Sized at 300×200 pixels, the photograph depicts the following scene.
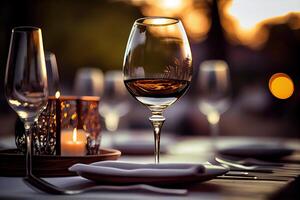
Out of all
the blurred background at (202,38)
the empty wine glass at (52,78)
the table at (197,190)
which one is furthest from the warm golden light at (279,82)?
the table at (197,190)

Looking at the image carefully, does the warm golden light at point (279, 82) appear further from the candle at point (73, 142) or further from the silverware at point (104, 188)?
the silverware at point (104, 188)

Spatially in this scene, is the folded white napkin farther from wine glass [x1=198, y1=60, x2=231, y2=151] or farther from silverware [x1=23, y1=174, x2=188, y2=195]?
wine glass [x1=198, y1=60, x2=231, y2=151]

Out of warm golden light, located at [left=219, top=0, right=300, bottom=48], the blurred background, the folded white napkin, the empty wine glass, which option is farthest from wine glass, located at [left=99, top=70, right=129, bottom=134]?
warm golden light, located at [left=219, top=0, right=300, bottom=48]

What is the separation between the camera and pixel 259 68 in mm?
16438

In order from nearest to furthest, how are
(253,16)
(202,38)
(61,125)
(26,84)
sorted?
(26,84) → (61,125) → (253,16) → (202,38)

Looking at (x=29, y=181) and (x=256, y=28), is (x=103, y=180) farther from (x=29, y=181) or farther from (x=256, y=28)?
(x=256, y=28)

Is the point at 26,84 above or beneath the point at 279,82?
beneath

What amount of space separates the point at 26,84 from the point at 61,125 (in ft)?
0.79

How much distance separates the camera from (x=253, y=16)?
38.5 ft

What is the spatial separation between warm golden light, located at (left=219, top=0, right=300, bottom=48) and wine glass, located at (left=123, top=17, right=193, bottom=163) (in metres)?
10.1

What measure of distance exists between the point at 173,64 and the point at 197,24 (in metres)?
11.6

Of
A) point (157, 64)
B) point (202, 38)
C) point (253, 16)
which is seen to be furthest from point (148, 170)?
point (202, 38)

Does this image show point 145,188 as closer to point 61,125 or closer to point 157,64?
point 157,64

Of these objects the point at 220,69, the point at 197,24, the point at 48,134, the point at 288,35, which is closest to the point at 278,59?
the point at 288,35
